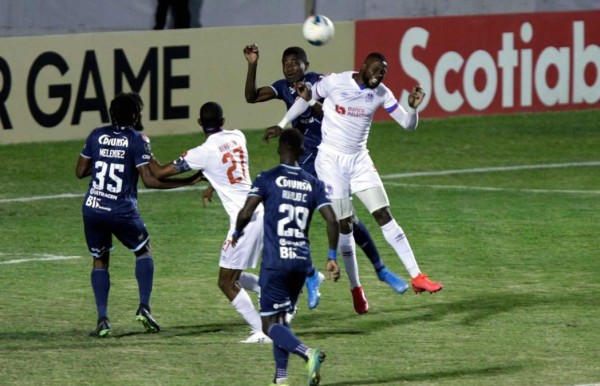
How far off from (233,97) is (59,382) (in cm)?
1519

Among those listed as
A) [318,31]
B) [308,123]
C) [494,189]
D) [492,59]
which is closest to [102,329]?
[308,123]

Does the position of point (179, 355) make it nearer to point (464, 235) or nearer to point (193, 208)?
point (464, 235)

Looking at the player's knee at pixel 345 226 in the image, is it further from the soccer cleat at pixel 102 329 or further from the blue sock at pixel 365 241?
the soccer cleat at pixel 102 329

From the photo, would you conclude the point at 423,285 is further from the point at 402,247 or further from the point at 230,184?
the point at 230,184

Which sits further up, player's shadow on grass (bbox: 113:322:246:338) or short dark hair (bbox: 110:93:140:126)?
short dark hair (bbox: 110:93:140:126)

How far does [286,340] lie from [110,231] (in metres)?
2.75

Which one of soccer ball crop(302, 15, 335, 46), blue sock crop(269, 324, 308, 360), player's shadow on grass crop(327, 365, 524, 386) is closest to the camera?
blue sock crop(269, 324, 308, 360)

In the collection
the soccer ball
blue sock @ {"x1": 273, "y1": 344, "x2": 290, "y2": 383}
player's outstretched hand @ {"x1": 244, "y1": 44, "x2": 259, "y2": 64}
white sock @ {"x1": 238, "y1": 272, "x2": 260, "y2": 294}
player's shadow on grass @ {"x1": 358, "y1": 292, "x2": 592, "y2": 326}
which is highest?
the soccer ball

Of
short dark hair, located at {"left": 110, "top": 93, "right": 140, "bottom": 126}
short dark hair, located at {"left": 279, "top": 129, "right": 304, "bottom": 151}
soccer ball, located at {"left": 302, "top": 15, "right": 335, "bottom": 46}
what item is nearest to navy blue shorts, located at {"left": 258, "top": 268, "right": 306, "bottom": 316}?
short dark hair, located at {"left": 279, "top": 129, "right": 304, "bottom": 151}

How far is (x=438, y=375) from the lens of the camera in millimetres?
10328

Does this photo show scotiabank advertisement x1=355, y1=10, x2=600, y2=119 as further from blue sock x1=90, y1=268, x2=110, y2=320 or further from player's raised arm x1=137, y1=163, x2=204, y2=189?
blue sock x1=90, y1=268, x2=110, y2=320

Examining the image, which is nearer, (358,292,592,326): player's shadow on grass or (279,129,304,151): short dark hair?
(279,129,304,151): short dark hair

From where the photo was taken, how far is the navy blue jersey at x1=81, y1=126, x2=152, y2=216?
1170 centimetres

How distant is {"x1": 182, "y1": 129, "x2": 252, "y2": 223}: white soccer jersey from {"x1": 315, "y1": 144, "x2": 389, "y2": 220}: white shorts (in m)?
1.58
